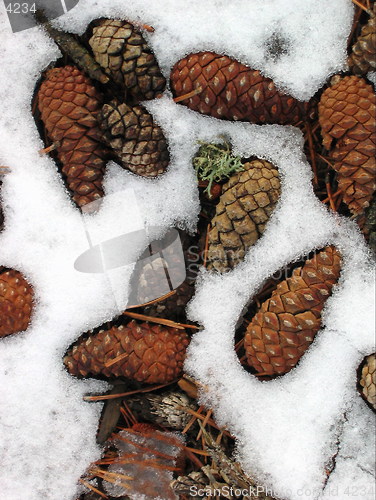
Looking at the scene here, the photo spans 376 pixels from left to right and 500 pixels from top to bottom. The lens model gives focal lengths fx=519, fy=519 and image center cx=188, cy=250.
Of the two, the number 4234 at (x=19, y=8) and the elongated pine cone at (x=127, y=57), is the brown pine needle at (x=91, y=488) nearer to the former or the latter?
the elongated pine cone at (x=127, y=57)

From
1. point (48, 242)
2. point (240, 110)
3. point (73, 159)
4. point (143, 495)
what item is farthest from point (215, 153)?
point (143, 495)

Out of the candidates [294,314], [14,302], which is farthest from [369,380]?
[14,302]

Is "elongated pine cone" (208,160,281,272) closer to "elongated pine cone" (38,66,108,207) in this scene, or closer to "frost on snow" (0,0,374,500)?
"frost on snow" (0,0,374,500)

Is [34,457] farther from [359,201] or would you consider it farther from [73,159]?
[359,201]

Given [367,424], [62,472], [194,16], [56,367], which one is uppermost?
[194,16]

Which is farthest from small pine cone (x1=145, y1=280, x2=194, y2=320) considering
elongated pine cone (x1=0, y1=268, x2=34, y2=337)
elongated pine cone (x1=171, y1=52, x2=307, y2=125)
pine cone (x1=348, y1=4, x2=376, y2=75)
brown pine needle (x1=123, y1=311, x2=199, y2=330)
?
pine cone (x1=348, y1=4, x2=376, y2=75)

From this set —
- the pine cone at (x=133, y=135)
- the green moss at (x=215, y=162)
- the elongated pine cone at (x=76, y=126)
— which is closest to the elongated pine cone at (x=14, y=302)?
the elongated pine cone at (x=76, y=126)
